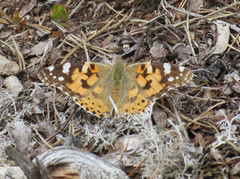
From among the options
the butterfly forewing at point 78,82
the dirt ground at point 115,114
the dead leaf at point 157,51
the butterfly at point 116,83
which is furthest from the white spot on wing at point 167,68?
the butterfly forewing at point 78,82

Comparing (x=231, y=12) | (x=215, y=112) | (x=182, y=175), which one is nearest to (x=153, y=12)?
(x=231, y=12)

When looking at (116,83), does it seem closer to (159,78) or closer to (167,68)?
(159,78)

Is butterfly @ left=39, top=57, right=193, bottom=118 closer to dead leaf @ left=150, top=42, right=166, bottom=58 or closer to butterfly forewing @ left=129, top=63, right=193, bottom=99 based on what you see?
butterfly forewing @ left=129, top=63, right=193, bottom=99

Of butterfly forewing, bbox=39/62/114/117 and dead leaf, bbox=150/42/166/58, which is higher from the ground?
dead leaf, bbox=150/42/166/58

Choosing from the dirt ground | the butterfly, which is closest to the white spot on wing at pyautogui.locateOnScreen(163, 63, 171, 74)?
the butterfly

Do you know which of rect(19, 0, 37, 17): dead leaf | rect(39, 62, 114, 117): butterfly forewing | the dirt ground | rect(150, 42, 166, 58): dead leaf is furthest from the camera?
rect(19, 0, 37, 17): dead leaf

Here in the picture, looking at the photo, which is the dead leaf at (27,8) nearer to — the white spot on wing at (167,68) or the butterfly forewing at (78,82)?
the butterfly forewing at (78,82)

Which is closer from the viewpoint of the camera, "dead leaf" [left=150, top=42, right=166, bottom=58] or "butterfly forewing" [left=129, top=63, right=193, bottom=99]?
"butterfly forewing" [left=129, top=63, right=193, bottom=99]
